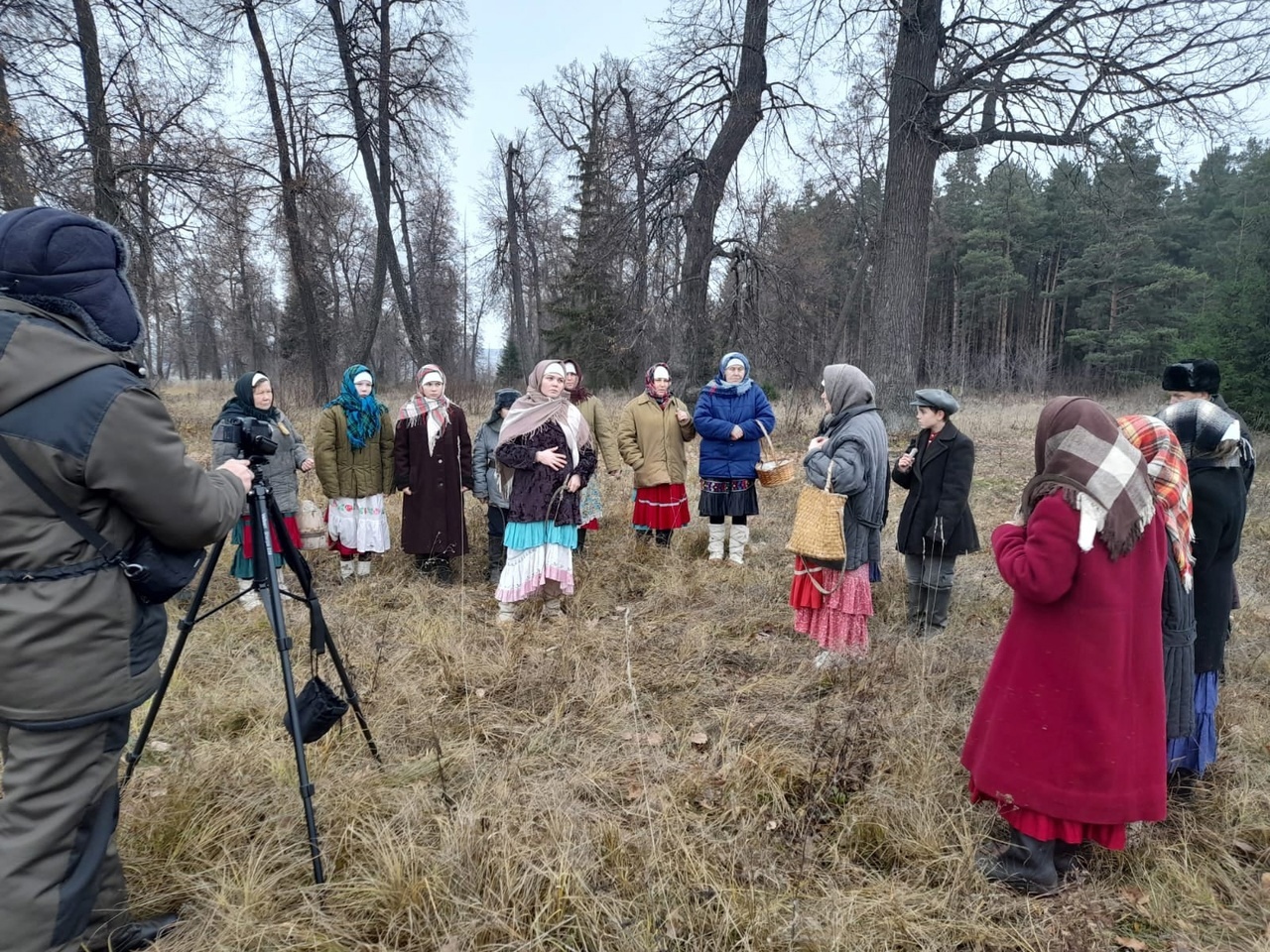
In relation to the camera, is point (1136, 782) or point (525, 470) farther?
point (525, 470)

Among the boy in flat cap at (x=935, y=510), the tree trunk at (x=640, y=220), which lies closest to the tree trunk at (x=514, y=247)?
the tree trunk at (x=640, y=220)

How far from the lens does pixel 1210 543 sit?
9.47ft

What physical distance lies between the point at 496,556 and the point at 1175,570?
4.83 metres

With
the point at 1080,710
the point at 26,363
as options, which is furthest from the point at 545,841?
the point at 26,363

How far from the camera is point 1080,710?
2.18 meters

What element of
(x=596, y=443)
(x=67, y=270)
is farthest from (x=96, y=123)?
(x=67, y=270)

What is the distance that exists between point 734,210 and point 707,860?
10.4 metres

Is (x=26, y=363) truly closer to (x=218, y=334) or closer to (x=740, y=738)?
(x=740, y=738)

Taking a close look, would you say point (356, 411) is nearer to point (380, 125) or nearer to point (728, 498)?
point (728, 498)

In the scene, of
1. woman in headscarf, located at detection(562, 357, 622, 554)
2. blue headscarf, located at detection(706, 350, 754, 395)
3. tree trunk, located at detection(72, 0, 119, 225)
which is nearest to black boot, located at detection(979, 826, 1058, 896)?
woman in headscarf, located at detection(562, 357, 622, 554)

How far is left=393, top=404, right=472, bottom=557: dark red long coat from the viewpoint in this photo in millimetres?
5754

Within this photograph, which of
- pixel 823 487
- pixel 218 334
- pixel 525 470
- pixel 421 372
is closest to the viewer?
pixel 823 487

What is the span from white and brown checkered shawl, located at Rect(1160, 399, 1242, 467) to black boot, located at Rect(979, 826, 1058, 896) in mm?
1784

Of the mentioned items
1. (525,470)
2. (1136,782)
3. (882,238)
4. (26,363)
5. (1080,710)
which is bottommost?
(1136,782)
